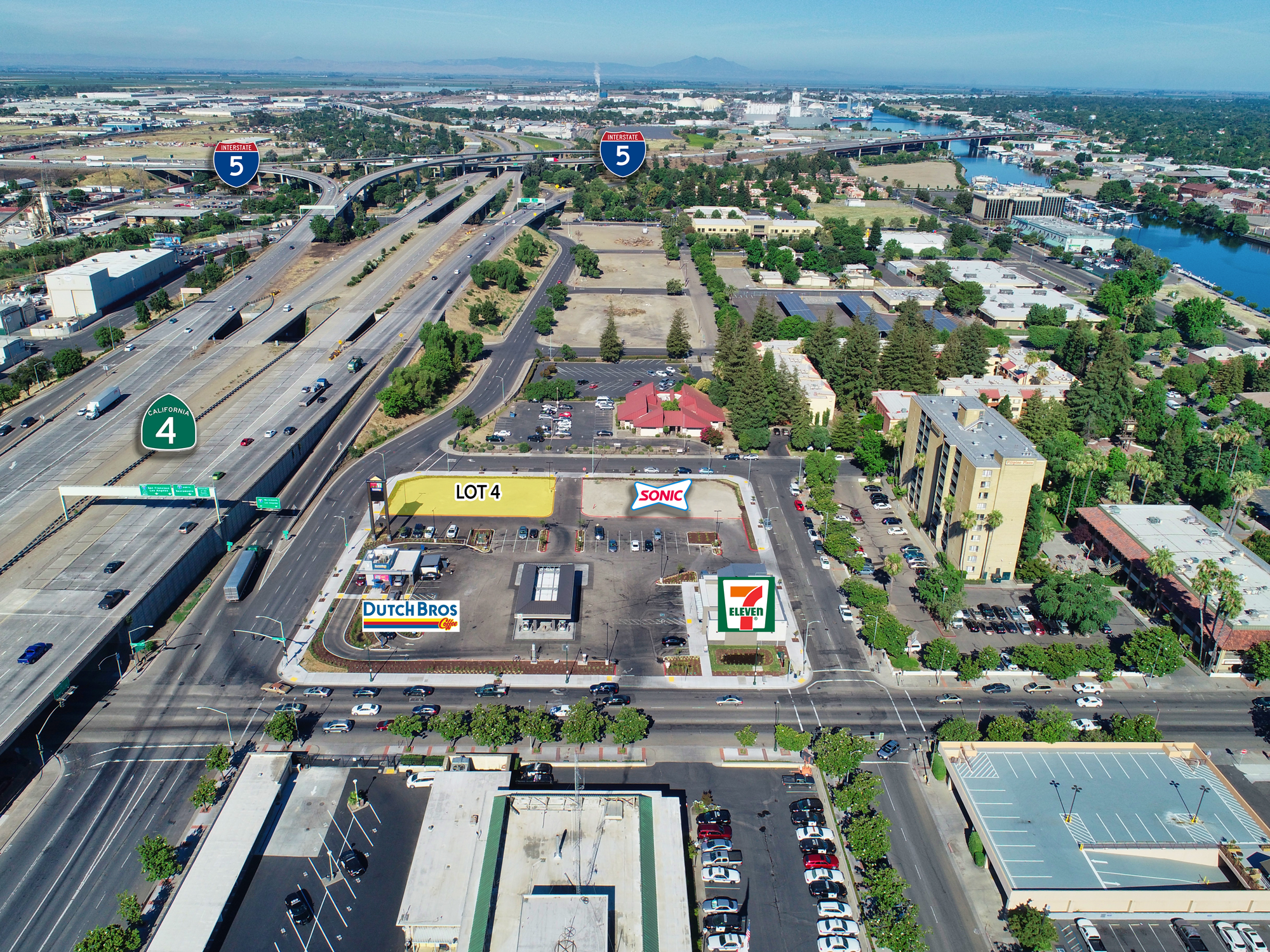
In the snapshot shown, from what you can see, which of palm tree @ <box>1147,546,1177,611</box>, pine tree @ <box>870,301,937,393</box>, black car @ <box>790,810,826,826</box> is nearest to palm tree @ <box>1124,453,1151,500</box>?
palm tree @ <box>1147,546,1177,611</box>

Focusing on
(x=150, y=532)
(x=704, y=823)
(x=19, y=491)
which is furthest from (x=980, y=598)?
(x=19, y=491)

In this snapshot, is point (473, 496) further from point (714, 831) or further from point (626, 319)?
point (626, 319)

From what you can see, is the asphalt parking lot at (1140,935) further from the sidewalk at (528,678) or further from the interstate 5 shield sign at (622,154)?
the interstate 5 shield sign at (622,154)

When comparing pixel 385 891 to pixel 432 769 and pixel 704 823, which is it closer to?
pixel 432 769

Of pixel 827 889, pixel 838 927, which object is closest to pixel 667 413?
pixel 827 889

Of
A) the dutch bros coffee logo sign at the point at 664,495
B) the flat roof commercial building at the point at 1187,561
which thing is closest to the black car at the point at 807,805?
the flat roof commercial building at the point at 1187,561
